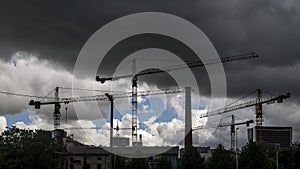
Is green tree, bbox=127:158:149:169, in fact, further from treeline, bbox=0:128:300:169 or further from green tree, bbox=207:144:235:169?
green tree, bbox=207:144:235:169

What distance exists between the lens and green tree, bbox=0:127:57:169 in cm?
6694

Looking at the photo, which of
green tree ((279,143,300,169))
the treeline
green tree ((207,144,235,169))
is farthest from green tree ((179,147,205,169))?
green tree ((279,143,300,169))

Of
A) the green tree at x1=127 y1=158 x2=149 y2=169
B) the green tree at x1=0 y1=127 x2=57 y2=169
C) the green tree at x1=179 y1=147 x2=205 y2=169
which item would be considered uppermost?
the green tree at x1=0 y1=127 x2=57 y2=169

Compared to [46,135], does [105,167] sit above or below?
below

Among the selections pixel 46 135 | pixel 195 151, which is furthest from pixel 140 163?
pixel 46 135

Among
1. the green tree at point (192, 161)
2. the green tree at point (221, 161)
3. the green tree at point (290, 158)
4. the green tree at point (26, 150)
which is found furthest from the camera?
the green tree at point (290, 158)

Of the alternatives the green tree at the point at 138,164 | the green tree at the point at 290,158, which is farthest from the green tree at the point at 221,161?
the green tree at the point at 290,158

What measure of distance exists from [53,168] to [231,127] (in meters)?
100

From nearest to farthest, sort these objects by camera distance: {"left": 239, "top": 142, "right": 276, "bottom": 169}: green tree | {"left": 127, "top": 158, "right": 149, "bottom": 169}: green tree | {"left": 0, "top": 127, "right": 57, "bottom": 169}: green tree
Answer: {"left": 0, "top": 127, "right": 57, "bottom": 169}: green tree, {"left": 239, "top": 142, "right": 276, "bottom": 169}: green tree, {"left": 127, "top": 158, "right": 149, "bottom": 169}: green tree

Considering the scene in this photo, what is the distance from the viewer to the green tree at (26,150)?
66.9 m

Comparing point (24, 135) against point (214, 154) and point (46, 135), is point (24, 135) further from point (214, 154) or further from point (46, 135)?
point (214, 154)

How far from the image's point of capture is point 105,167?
14112 cm

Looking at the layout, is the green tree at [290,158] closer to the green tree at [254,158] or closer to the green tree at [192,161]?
the green tree at [192,161]

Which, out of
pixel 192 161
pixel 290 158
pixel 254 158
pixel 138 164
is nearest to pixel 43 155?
pixel 192 161
